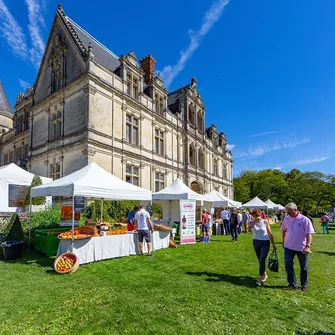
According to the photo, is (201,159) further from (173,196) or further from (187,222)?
(187,222)

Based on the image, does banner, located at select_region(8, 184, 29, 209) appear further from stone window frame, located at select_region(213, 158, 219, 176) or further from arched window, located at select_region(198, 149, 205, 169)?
stone window frame, located at select_region(213, 158, 219, 176)

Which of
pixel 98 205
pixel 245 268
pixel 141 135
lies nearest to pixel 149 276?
pixel 245 268

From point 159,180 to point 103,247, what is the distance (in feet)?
46.1

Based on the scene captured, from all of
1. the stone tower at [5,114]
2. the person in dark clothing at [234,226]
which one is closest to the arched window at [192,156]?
the person in dark clothing at [234,226]

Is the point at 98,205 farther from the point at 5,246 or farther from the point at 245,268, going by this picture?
the point at 245,268

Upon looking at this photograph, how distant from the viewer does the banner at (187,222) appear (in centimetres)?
1178

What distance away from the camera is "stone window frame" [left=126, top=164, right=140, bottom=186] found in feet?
61.6

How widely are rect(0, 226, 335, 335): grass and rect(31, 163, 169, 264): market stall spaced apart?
0.63 meters

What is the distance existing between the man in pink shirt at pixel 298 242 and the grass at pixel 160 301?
29cm

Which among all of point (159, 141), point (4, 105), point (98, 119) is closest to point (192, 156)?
point (159, 141)

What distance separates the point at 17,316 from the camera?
157 inches

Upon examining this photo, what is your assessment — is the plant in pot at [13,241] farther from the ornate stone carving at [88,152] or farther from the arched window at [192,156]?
the arched window at [192,156]

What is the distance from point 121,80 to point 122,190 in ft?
40.0

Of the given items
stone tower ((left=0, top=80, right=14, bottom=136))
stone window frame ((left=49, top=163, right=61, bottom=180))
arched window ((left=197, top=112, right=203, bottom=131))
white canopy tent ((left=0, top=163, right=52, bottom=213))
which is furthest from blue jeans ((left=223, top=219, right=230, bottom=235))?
stone tower ((left=0, top=80, right=14, bottom=136))
